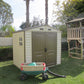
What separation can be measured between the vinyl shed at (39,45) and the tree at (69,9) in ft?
29.2

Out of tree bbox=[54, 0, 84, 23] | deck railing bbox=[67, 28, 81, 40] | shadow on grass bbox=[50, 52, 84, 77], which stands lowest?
shadow on grass bbox=[50, 52, 84, 77]

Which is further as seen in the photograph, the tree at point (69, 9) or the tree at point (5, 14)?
the tree at point (5, 14)

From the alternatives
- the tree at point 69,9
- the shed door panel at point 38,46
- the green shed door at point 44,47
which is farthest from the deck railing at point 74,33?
the tree at point 69,9

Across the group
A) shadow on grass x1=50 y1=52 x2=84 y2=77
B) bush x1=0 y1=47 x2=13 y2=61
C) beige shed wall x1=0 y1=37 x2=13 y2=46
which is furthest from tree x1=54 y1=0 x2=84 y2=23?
bush x1=0 y1=47 x2=13 y2=61

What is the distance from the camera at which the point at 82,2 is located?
46.3 ft

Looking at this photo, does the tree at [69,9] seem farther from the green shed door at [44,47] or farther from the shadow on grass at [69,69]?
the shadow on grass at [69,69]

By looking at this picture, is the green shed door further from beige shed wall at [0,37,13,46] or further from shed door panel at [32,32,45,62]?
beige shed wall at [0,37,13,46]

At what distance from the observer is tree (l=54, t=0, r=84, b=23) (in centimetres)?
1380

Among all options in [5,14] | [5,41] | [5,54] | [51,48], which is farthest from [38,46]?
[5,14]

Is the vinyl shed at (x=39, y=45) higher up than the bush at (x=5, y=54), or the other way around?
the vinyl shed at (x=39, y=45)

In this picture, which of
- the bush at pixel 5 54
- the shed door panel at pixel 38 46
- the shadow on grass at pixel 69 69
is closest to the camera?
the shadow on grass at pixel 69 69

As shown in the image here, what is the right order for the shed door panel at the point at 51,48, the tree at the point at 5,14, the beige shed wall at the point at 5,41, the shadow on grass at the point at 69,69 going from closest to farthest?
the shadow on grass at the point at 69,69
the shed door panel at the point at 51,48
the beige shed wall at the point at 5,41
the tree at the point at 5,14

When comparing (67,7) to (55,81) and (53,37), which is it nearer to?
(53,37)

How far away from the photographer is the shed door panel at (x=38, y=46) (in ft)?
17.3
